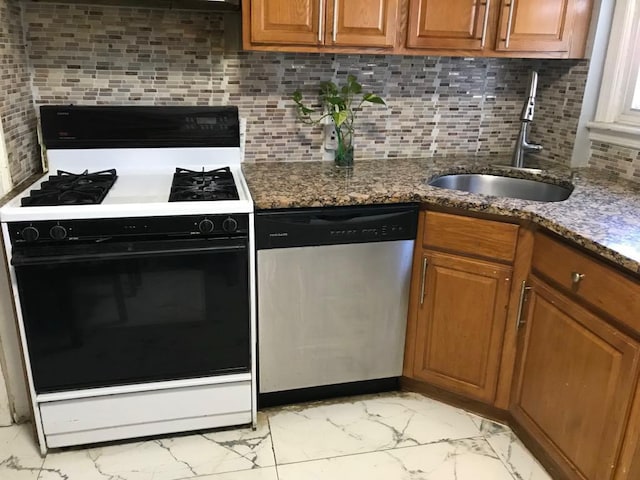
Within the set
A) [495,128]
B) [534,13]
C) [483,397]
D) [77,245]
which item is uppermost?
[534,13]

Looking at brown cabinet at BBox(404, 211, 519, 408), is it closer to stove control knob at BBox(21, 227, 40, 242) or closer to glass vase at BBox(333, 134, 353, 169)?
glass vase at BBox(333, 134, 353, 169)

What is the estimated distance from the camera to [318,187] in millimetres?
1999

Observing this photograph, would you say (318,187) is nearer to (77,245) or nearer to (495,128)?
(77,245)

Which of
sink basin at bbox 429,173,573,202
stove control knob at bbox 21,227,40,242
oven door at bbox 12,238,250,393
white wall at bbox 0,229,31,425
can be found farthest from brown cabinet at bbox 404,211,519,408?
white wall at bbox 0,229,31,425

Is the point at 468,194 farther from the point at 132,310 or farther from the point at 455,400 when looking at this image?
the point at 132,310

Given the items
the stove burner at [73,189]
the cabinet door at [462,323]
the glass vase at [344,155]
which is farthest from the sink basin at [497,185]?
the stove burner at [73,189]

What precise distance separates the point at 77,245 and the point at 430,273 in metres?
1.23

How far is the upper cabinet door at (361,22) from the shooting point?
2.02m

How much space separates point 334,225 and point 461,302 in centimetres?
56

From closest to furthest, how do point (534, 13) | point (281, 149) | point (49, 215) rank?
point (49, 215), point (534, 13), point (281, 149)

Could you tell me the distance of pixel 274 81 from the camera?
233 cm

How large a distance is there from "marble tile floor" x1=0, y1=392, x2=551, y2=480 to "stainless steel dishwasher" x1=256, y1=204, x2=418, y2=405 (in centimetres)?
17

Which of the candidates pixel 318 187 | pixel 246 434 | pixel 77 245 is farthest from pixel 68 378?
pixel 318 187

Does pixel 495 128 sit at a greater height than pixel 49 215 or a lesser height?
greater
